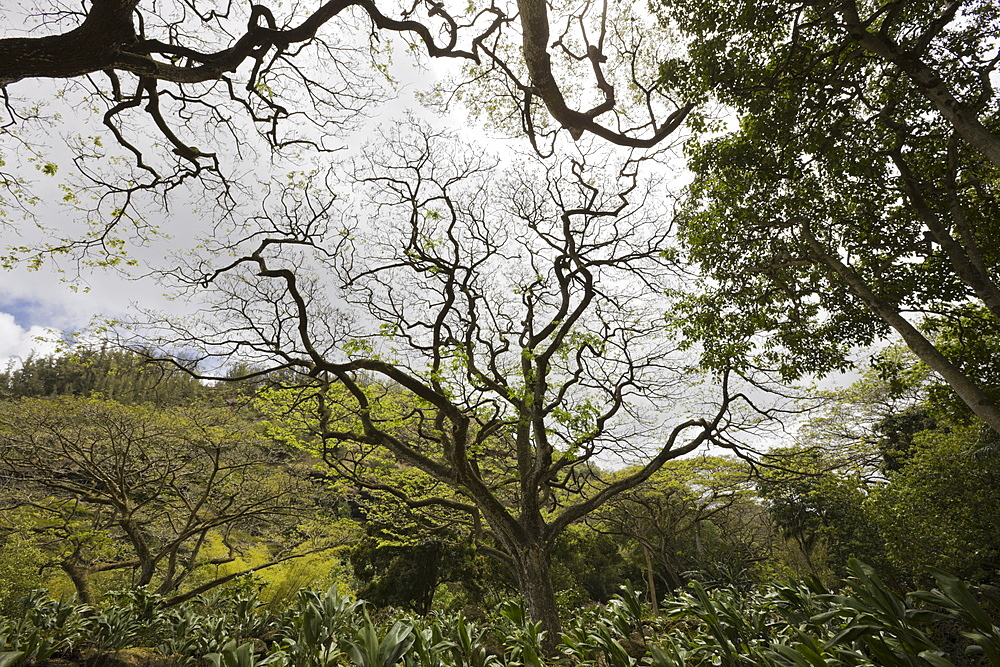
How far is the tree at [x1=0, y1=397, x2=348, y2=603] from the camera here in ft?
24.4

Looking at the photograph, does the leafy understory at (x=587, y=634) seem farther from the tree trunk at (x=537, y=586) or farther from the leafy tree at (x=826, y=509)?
the leafy tree at (x=826, y=509)

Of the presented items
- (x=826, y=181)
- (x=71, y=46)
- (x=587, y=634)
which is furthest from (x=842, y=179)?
(x=71, y=46)

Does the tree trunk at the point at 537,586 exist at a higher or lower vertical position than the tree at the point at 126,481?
lower

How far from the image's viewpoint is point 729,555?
13688 millimetres

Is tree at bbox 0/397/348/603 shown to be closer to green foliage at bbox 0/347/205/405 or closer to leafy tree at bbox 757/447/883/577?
green foliage at bbox 0/347/205/405

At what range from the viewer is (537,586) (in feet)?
21.7

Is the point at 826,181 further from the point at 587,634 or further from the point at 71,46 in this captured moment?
the point at 71,46

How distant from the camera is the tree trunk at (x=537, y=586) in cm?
644

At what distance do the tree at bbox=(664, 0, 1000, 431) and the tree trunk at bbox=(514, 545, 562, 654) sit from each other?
12.6 ft

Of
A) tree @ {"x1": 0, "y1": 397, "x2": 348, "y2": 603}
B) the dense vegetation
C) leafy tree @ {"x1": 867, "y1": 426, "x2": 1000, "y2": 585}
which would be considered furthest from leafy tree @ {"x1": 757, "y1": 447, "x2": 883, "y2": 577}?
tree @ {"x1": 0, "y1": 397, "x2": 348, "y2": 603}

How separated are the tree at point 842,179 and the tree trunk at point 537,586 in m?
3.83

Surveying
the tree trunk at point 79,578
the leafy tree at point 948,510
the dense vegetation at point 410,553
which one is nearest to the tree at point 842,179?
the dense vegetation at point 410,553

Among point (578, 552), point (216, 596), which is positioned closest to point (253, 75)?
point (216, 596)

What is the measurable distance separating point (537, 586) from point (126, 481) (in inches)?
322
